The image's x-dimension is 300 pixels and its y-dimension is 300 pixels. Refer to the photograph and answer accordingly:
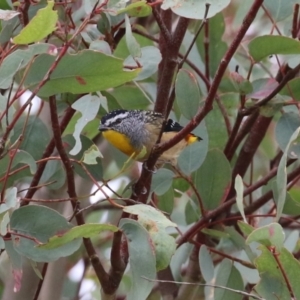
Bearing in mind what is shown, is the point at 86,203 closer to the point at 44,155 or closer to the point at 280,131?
the point at 44,155

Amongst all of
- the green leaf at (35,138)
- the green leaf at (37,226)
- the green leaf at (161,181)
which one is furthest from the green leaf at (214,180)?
the green leaf at (37,226)

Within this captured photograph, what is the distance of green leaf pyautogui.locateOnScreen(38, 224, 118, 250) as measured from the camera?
3.27 ft

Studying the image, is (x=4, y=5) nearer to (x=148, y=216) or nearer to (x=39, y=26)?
(x=39, y=26)

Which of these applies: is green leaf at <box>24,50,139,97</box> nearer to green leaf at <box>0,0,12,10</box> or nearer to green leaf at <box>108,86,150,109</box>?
green leaf at <box>0,0,12,10</box>

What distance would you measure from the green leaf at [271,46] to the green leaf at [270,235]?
404 millimetres

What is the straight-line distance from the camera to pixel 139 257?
1.05m

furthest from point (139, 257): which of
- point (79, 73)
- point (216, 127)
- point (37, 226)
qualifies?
point (216, 127)

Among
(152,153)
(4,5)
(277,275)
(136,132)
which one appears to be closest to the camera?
(277,275)

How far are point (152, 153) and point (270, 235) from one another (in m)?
0.31

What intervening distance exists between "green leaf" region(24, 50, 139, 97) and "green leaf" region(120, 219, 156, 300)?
0.23m

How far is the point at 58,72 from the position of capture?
1085 millimetres

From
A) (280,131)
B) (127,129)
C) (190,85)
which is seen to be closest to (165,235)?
(190,85)

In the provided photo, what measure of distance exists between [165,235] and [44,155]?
1.55ft

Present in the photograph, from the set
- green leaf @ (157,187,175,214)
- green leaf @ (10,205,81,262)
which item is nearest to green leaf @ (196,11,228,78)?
green leaf @ (157,187,175,214)
